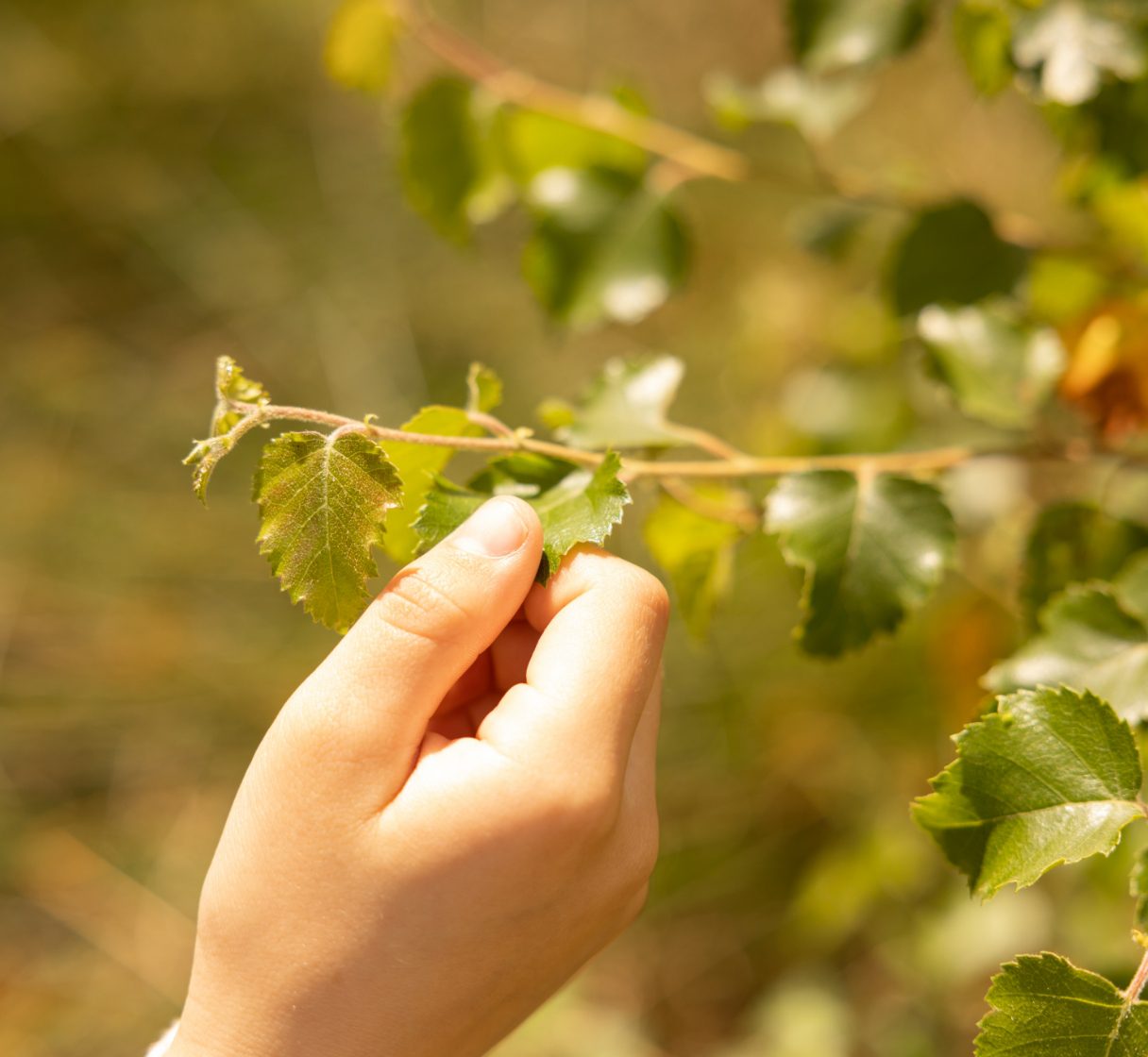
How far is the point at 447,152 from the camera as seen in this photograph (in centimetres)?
88

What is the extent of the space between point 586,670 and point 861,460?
1.02ft

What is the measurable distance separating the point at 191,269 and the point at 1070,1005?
2474mm

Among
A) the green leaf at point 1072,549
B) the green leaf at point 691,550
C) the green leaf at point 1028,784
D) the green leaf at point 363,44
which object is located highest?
the green leaf at point 363,44

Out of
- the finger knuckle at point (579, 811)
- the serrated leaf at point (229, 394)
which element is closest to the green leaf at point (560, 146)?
the serrated leaf at point (229, 394)

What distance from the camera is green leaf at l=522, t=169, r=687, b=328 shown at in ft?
2.83

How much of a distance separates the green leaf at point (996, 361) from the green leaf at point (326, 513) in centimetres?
50

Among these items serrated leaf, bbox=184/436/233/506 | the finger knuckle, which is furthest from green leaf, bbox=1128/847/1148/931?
serrated leaf, bbox=184/436/233/506

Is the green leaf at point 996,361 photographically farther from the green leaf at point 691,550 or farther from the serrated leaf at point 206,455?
the serrated leaf at point 206,455

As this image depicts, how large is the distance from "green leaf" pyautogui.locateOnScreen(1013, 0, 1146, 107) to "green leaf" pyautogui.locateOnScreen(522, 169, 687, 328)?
323 millimetres

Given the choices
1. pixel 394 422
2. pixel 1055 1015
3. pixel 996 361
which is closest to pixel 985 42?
pixel 996 361

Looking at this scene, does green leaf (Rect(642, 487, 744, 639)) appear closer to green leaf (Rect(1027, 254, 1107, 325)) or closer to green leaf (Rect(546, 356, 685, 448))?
green leaf (Rect(546, 356, 685, 448))

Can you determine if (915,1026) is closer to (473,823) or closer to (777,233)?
(473,823)

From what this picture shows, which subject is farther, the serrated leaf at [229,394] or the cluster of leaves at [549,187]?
the cluster of leaves at [549,187]

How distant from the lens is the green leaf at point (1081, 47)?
636 mm
